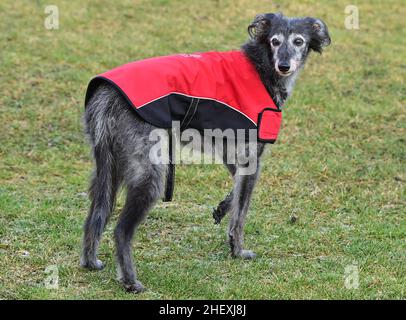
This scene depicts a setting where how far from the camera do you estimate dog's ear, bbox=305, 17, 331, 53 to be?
5.96 m

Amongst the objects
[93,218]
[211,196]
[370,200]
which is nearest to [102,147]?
[93,218]

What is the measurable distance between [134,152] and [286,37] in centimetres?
171

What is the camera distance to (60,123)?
30.4 ft

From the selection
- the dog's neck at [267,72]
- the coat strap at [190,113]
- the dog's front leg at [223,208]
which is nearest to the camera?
the coat strap at [190,113]

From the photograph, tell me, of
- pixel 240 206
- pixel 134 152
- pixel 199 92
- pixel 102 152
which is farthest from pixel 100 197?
pixel 240 206

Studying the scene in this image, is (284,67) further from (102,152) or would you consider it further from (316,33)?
(102,152)

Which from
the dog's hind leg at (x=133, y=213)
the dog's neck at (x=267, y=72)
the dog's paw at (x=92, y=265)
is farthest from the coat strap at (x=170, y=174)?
the dog's neck at (x=267, y=72)

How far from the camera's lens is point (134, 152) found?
16.8 feet

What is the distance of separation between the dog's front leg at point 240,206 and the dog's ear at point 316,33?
1043 mm

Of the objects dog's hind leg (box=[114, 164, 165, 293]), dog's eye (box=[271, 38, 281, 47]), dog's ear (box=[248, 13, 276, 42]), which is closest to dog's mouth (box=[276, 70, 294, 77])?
dog's eye (box=[271, 38, 281, 47])

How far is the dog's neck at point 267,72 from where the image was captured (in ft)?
19.4

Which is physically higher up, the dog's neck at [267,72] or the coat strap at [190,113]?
the dog's neck at [267,72]

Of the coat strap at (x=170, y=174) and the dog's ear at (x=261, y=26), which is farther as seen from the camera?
the dog's ear at (x=261, y=26)

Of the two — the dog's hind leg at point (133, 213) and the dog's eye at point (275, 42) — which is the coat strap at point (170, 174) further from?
the dog's eye at point (275, 42)
